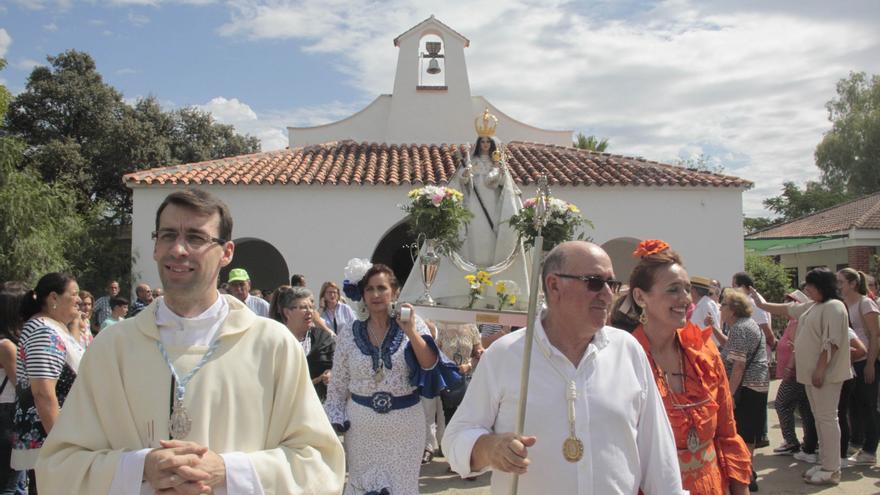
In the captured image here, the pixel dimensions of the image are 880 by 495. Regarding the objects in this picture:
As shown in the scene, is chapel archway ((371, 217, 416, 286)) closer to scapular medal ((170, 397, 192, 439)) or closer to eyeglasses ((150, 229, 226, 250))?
eyeglasses ((150, 229, 226, 250))

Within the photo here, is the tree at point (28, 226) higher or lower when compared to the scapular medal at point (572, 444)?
higher

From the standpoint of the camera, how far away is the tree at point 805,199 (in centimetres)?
4128

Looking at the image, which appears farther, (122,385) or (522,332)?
(522,332)

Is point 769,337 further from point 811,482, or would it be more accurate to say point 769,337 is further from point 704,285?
point 704,285

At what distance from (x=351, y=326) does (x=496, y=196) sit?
16.9ft

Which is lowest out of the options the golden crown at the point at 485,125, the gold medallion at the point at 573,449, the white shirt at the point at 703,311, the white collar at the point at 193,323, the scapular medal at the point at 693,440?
the scapular medal at the point at 693,440

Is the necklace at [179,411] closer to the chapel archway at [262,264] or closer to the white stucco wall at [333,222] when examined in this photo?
the white stucco wall at [333,222]

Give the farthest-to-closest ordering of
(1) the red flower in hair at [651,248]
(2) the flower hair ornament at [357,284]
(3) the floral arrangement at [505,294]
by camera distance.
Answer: (3) the floral arrangement at [505,294] → (2) the flower hair ornament at [357,284] → (1) the red flower in hair at [651,248]

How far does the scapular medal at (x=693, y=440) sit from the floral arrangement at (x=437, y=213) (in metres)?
5.48

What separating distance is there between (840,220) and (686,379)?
2795 centimetres

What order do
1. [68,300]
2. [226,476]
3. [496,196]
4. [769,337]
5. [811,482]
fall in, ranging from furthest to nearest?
[769,337]
[496,196]
[811,482]
[68,300]
[226,476]

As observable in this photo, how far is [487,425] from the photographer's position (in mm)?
2738

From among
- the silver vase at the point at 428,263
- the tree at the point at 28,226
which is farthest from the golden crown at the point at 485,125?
the tree at the point at 28,226

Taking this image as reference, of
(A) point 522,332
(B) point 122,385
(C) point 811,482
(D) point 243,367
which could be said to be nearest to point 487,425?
(A) point 522,332
